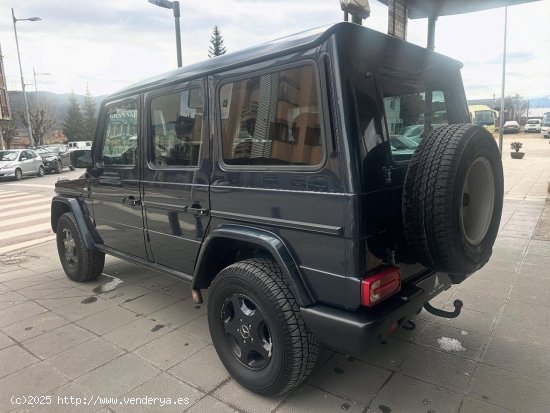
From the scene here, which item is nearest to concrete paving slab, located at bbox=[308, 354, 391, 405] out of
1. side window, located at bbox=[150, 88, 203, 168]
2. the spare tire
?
the spare tire

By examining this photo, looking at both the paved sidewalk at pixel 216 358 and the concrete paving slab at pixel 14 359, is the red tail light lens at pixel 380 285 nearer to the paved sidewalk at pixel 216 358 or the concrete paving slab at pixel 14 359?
the paved sidewalk at pixel 216 358

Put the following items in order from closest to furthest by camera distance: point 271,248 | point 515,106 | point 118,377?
point 271,248 < point 118,377 < point 515,106

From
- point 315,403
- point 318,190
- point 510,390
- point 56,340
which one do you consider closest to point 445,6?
point 318,190

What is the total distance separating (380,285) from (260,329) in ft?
2.70

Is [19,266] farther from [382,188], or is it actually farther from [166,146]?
[382,188]

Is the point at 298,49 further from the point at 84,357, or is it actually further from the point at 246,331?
the point at 84,357

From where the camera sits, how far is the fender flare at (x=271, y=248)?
7.42 feet

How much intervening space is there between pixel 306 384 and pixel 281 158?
58.7 inches

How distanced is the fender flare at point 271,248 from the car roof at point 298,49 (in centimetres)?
103

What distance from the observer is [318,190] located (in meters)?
2.16

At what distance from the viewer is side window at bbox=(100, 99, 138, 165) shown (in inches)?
139

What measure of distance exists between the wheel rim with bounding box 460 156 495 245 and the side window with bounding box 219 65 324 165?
0.92 metres

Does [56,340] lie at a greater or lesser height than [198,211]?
lesser

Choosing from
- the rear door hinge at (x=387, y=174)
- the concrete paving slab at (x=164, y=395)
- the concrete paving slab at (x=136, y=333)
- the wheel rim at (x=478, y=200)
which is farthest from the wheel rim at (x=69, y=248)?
the wheel rim at (x=478, y=200)
